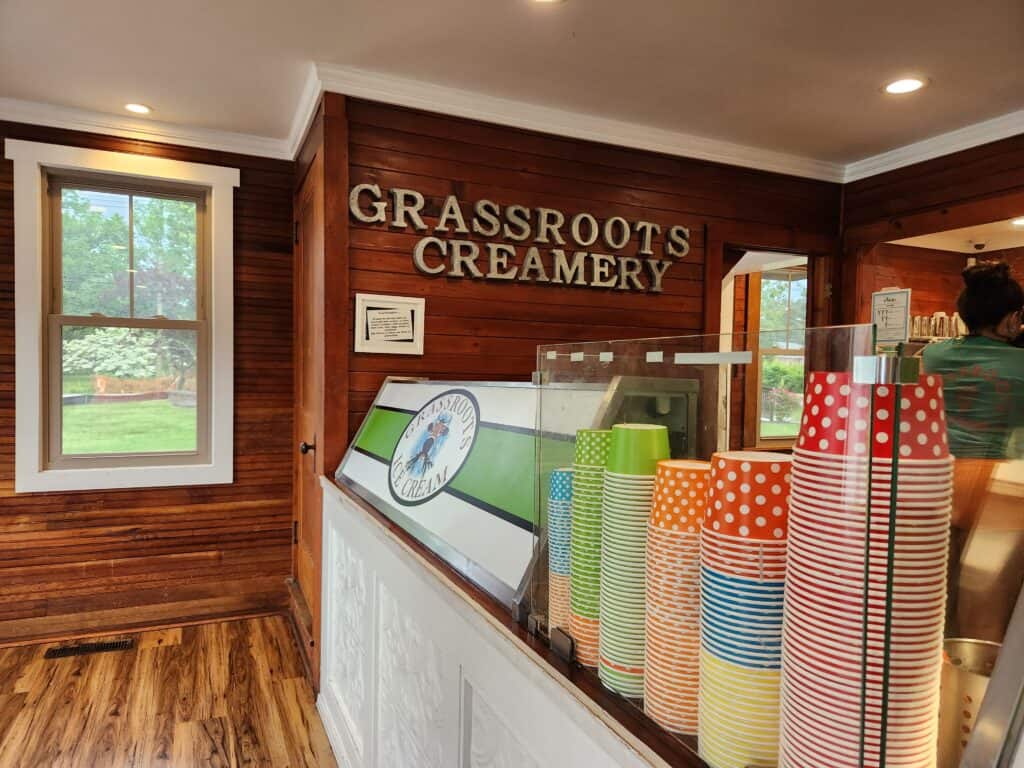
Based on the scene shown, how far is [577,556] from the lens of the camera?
2.92ft

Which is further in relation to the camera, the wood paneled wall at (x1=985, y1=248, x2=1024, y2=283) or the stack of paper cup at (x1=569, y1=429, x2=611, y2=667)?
the wood paneled wall at (x1=985, y1=248, x2=1024, y2=283)

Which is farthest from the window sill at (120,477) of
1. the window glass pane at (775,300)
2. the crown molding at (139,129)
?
the window glass pane at (775,300)

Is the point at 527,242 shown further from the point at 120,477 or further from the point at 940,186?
the point at 120,477

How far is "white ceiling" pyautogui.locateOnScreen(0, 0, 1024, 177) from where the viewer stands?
2197mm

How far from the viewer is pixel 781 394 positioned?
1.98 ft

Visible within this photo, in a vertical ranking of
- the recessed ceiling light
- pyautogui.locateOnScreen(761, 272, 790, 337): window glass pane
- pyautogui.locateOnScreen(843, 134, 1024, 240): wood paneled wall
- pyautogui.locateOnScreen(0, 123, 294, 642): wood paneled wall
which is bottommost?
pyautogui.locateOnScreen(0, 123, 294, 642): wood paneled wall

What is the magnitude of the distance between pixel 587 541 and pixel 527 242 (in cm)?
238

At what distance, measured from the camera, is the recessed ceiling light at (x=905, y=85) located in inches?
106

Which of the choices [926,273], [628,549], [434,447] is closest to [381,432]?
[434,447]

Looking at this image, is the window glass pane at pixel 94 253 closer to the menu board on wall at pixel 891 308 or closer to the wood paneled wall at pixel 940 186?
the menu board on wall at pixel 891 308

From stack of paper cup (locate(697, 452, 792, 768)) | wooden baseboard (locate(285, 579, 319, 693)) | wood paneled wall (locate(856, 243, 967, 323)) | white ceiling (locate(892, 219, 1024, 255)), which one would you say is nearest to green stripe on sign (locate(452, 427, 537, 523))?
stack of paper cup (locate(697, 452, 792, 768))

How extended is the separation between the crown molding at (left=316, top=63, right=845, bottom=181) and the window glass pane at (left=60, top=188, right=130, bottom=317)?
159 centimetres

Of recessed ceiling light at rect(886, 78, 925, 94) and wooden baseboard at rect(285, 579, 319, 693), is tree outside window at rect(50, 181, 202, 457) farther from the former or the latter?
recessed ceiling light at rect(886, 78, 925, 94)

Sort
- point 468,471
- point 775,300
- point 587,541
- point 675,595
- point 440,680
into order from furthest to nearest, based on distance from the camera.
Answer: point 775,300, point 468,471, point 440,680, point 587,541, point 675,595
